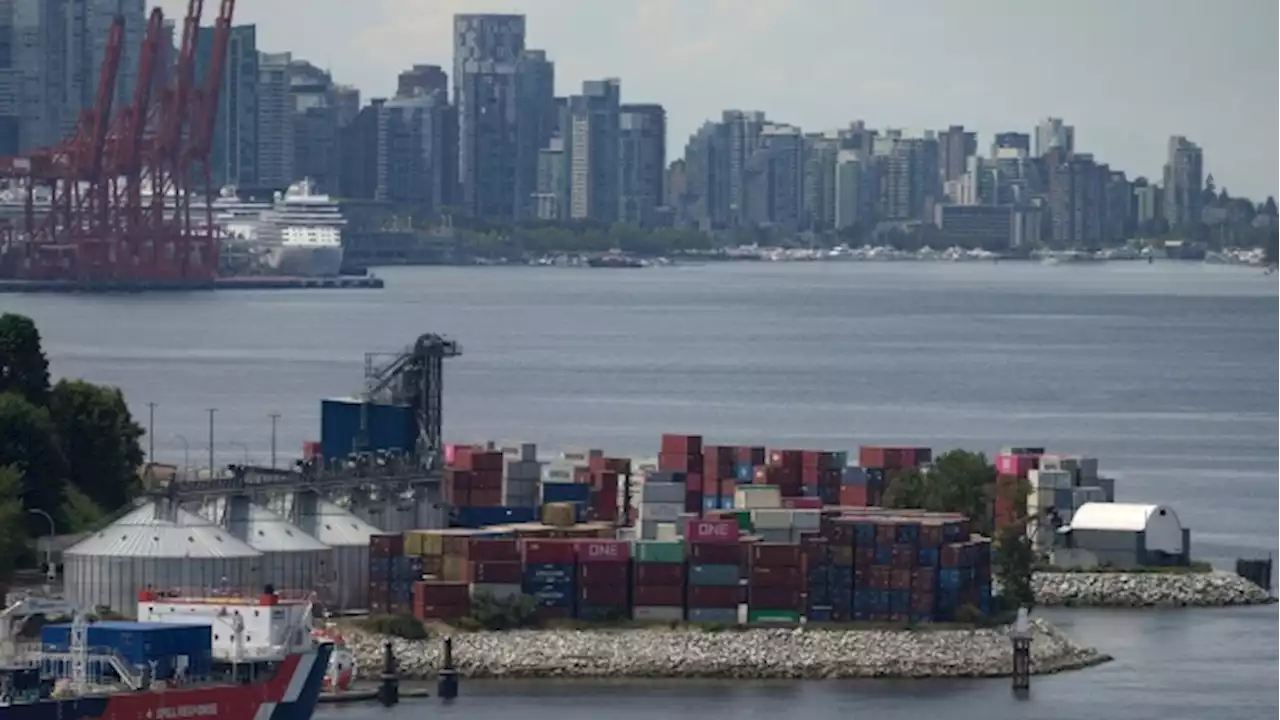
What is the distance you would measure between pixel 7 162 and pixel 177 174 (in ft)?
24.7

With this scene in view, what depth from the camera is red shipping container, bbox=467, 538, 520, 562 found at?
33.2m

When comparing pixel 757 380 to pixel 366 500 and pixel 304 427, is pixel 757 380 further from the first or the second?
pixel 366 500

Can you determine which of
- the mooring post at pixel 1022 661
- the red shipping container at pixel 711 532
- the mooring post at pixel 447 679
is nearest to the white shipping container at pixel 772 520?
the red shipping container at pixel 711 532

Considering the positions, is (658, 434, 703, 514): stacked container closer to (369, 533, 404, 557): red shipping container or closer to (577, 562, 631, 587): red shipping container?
(577, 562, 631, 587): red shipping container

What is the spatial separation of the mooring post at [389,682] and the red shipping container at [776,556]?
11.8 ft

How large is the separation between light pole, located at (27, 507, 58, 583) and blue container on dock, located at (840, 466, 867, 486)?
8.57m

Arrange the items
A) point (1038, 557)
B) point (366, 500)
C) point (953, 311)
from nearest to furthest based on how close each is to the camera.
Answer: point (366, 500)
point (1038, 557)
point (953, 311)

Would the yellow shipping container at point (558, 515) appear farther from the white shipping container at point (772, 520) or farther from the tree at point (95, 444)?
the tree at point (95, 444)

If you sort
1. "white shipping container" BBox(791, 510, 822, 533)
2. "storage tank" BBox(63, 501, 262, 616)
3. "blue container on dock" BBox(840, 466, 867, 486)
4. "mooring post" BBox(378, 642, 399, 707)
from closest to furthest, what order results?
1. "mooring post" BBox(378, 642, 399, 707)
2. "storage tank" BBox(63, 501, 262, 616)
3. "white shipping container" BBox(791, 510, 822, 533)
4. "blue container on dock" BBox(840, 466, 867, 486)

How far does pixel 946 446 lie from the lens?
57.1 meters

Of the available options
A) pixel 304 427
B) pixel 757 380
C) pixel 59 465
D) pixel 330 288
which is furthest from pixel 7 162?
pixel 59 465

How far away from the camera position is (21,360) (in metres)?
41.2

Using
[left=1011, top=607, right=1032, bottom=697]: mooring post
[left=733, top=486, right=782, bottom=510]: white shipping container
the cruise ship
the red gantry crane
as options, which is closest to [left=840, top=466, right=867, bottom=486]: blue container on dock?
[left=733, top=486, right=782, bottom=510]: white shipping container

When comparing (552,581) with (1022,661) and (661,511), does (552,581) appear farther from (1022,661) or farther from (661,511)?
(1022,661)
